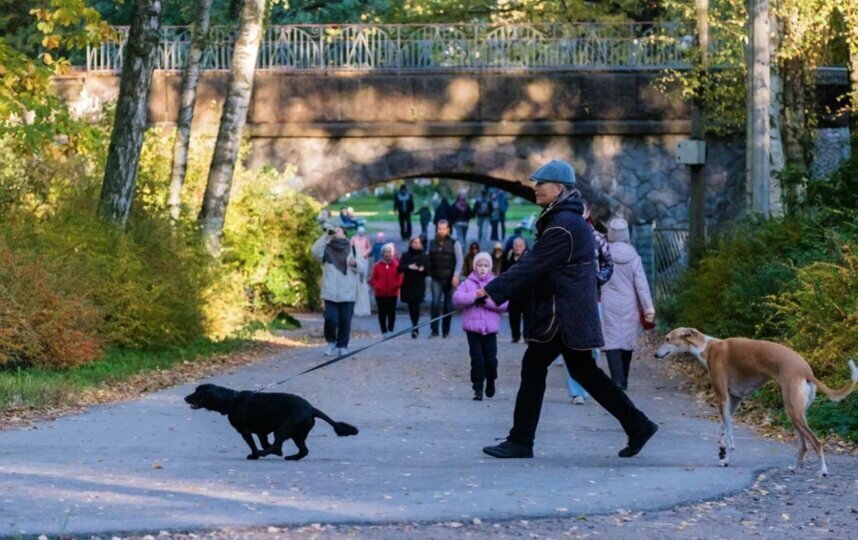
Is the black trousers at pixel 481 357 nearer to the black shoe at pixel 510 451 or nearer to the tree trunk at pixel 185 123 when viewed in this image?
the black shoe at pixel 510 451

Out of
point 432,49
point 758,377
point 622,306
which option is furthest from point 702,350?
point 432,49

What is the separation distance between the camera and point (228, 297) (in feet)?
86.0

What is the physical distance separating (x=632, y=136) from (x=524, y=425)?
951 inches

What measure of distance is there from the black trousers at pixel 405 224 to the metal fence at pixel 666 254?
1042 inches

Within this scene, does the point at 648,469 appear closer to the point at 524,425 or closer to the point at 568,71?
the point at 524,425

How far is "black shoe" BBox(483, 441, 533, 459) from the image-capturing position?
11.6 meters

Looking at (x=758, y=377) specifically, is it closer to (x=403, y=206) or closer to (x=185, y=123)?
(x=185, y=123)

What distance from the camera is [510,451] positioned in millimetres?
11578

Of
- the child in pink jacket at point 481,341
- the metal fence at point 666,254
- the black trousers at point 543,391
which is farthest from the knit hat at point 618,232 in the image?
the metal fence at point 666,254

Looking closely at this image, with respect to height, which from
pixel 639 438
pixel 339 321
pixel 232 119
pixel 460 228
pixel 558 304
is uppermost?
pixel 232 119

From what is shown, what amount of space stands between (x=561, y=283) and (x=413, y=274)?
56.1 ft

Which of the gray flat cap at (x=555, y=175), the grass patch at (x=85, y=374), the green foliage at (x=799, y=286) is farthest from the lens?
the grass patch at (x=85, y=374)

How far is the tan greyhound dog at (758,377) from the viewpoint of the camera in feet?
36.7

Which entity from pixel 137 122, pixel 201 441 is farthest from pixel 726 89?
pixel 201 441
